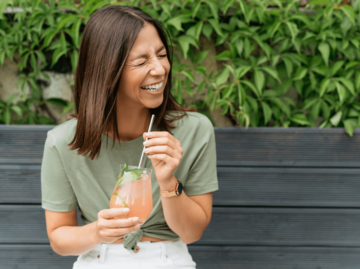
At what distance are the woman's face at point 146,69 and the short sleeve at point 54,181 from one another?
1.28ft

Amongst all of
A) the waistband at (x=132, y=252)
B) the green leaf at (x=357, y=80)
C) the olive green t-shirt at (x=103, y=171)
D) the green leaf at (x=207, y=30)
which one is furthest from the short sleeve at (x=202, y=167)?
the green leaf at (x=357, y=80)

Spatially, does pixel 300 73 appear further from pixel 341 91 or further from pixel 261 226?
pixel 261 226

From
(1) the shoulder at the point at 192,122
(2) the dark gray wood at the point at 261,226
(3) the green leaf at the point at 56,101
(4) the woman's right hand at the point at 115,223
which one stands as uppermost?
(1) the shoulder at the point at 192,122

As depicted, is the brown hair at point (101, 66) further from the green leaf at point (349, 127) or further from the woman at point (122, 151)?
the green leaf at point (349, 127)

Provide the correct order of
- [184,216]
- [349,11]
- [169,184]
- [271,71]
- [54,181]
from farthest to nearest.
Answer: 1. [271,71]
2. [349,11]
3. [54,181]
4. [184,216]
5. [169,184]

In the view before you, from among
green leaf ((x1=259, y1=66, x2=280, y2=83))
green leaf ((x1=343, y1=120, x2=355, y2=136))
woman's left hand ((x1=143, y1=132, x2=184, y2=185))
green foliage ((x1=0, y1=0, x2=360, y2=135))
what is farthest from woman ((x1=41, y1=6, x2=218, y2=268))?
green leaf ((x1=343, y1=120, x2=355, y2=136))

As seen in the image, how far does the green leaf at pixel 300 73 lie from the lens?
1.87m

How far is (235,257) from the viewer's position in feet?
6.29

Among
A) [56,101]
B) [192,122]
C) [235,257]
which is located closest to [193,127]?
[192,122]

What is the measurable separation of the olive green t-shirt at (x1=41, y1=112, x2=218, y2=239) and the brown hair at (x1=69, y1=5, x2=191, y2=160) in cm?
5

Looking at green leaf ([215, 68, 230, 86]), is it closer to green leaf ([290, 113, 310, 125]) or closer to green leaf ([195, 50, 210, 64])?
green leaf ([195, 50, 210, 64])

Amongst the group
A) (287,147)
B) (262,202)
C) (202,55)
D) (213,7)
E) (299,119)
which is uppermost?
(213,7)

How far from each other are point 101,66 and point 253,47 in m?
1.07

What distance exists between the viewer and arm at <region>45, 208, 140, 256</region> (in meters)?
0.96
